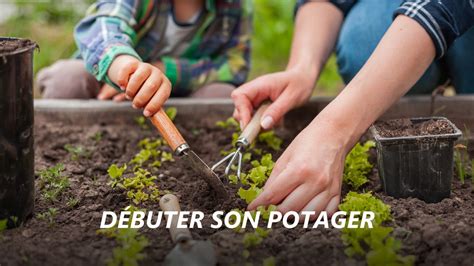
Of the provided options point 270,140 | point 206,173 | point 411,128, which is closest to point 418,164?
point 411,128

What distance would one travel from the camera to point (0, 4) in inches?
204

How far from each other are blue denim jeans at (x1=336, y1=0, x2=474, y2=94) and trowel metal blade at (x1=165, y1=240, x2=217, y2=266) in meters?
1.46

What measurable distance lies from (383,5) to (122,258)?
5.67 feet

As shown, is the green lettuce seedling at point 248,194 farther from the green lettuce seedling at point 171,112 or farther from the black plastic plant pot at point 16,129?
the green lettuce seedling at point 171,112

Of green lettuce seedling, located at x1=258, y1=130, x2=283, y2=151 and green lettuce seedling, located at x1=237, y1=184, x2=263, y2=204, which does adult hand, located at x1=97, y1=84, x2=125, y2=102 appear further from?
green lettuce seedling, located at x1=237, y1=184, x2=263, y2=204

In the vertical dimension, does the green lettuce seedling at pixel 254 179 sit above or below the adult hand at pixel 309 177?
below

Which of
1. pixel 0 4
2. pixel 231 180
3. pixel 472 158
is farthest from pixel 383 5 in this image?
pixel 0 4

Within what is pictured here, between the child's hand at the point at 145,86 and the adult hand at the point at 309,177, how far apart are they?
0.44 m

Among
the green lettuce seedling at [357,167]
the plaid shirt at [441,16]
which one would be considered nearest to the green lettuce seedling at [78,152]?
the green lettuce seedling at [357,167]

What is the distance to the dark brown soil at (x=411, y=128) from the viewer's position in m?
2.20

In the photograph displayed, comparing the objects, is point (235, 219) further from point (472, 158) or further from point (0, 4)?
point (0, 4)

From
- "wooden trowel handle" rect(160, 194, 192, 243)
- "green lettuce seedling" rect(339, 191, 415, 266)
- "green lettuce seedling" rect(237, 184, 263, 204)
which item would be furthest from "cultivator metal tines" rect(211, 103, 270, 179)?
"green lettuce seedling" rect(339, 191, 415, 266)

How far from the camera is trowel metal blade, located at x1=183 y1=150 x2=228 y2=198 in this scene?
2.12 metres

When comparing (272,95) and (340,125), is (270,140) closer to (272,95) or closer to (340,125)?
(272,95)
